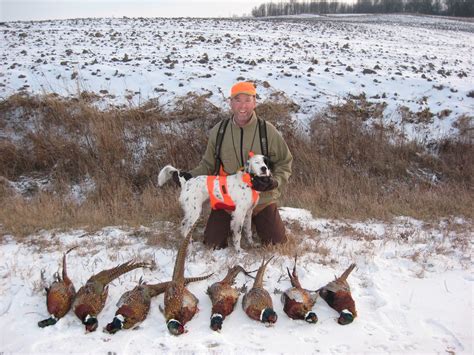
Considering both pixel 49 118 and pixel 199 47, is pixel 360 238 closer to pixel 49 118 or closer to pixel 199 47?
pixel 49 118

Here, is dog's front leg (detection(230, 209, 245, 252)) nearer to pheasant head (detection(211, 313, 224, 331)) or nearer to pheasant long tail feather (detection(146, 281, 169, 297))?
pheasant long tail feather (detection(146, 281, 169, 297))

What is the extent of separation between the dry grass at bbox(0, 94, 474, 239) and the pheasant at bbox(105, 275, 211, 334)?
7.92 ft

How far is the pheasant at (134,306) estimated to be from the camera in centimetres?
312

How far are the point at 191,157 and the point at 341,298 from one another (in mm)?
4433

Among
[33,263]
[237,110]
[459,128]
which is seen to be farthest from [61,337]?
[459,128]

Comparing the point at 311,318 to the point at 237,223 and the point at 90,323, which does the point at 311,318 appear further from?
the point at 90,323

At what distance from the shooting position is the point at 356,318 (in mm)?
3385

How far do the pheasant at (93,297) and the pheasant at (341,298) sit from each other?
5.63 feet

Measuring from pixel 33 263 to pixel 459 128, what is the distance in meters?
7.60

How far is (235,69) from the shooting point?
9.98m

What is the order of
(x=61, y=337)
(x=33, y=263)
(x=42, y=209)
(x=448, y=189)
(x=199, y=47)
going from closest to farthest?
(x=61, y=337), (x=33, y=263), (x=42, y=209), (x=448, y=189), (x=199, y=47)

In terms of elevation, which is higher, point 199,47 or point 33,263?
point 199,47

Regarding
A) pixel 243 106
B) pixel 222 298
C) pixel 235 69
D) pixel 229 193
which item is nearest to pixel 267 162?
pixel 229 193

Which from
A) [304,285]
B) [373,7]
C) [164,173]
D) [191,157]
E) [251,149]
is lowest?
[304,285]
